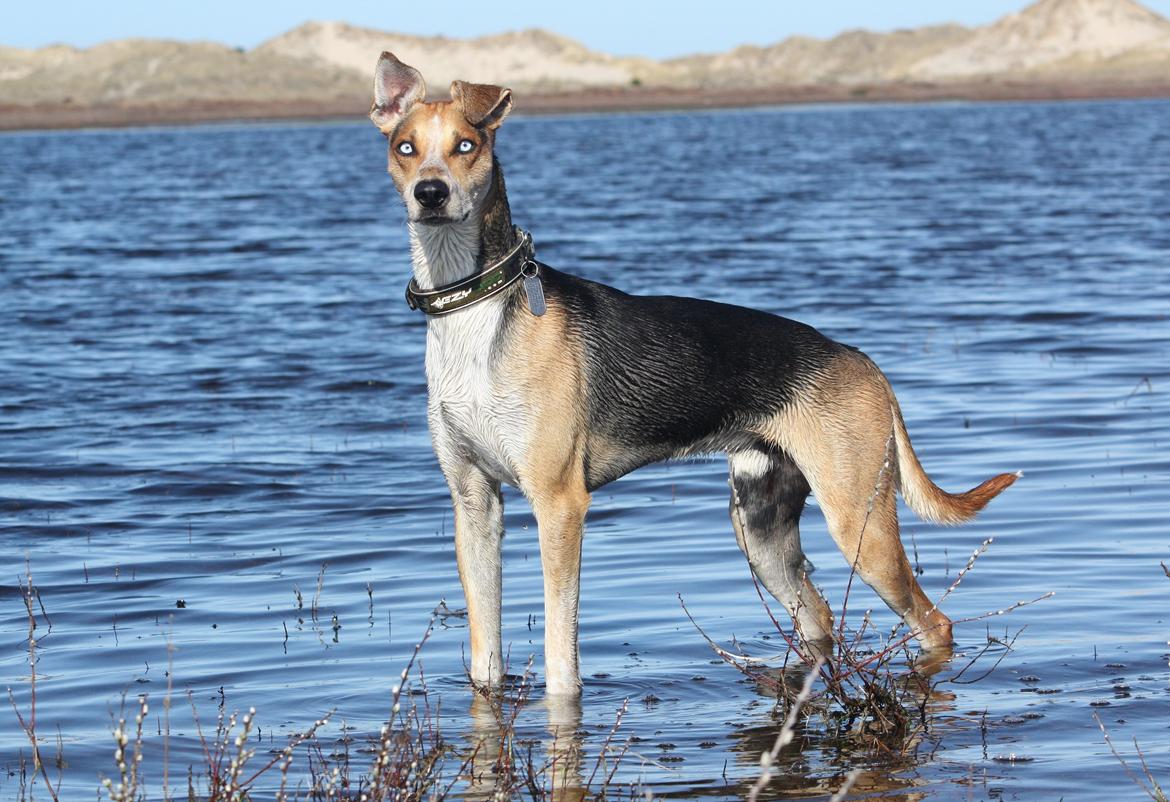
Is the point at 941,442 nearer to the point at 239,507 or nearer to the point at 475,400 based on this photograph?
the point at 239,507

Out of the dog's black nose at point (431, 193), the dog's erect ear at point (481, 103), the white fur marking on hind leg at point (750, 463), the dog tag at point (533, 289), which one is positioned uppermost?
the dog's erect ear at point (481, 103)

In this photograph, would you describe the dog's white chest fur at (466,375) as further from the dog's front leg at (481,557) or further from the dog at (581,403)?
the dog's front leg at (481,557)

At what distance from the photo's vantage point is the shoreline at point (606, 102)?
12650 centimetres

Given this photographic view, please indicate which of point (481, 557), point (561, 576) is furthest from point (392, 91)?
point (561, 576)

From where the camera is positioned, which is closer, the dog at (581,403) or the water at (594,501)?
the dog at (581,403)

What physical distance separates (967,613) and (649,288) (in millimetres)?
15307

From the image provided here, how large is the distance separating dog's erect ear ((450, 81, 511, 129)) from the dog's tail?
7.06 ft

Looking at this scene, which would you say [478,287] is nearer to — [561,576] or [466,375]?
[466,375]

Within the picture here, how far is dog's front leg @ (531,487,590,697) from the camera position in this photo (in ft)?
22.6

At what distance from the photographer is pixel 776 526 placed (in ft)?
26.0

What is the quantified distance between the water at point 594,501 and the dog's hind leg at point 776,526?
1.29 feet

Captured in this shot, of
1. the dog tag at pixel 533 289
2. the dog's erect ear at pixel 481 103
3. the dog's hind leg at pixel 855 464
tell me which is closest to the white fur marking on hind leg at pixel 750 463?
the dog's hind leg at pixel 855 464

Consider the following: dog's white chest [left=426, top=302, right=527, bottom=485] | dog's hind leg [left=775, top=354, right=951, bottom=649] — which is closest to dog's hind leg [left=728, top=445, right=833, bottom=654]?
dog's hind leg [left=775, top=354, right=951, bottom=649]

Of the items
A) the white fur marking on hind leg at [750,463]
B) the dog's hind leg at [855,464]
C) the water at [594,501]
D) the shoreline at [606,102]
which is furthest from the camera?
the shoreline at [606,102]
